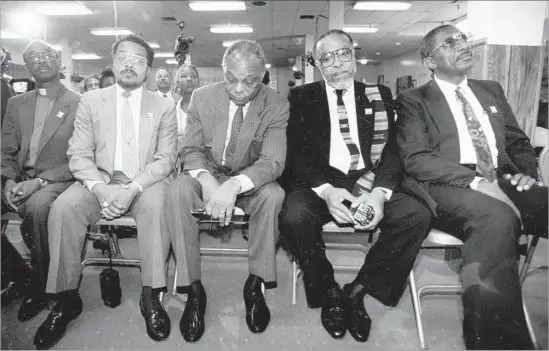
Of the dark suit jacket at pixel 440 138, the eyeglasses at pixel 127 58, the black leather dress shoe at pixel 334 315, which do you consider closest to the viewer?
the black leather dress shoe at pixel 334 315

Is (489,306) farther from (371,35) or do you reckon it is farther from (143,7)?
(371,35)

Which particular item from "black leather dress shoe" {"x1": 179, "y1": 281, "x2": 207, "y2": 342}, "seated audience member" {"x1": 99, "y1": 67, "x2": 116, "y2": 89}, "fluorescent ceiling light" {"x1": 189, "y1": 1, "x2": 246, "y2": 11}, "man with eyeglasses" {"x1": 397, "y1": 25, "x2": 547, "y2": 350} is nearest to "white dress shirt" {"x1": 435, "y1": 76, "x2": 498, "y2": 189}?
"man with eyeglasses" {"x1": 397, "y1": 25, "x2": 547, "y2": 350}

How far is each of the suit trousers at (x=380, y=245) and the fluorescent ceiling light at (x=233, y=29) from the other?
996 centimetres

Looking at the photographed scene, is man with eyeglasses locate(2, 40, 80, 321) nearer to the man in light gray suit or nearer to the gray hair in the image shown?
the man in light gray suit

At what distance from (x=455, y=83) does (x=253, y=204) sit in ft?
4.71

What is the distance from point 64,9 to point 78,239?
901 cm

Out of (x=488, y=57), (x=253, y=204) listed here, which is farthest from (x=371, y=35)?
(x=253, y=204)

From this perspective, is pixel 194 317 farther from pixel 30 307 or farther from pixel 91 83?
pixel 91 83

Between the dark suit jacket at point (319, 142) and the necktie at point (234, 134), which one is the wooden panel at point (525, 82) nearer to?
the dark suit jacket at point (319, 142)

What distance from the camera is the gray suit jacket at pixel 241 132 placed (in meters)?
2.23

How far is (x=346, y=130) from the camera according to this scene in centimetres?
225

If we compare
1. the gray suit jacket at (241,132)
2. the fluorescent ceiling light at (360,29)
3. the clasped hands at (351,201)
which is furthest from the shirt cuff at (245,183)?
the fluorescent ceiling light at (360,29)

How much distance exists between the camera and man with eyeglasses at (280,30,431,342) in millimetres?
1913

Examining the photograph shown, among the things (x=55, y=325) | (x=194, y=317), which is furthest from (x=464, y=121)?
(x=55, y=325)
